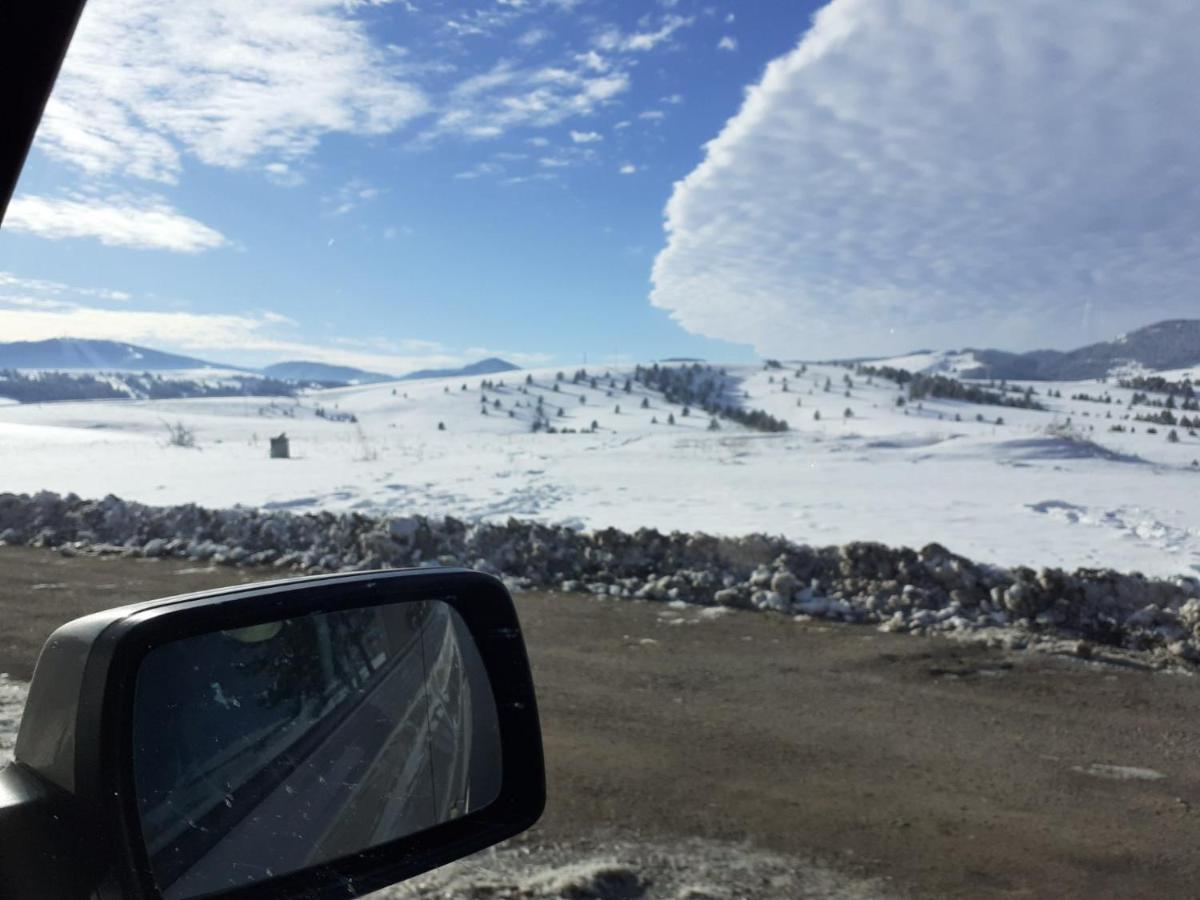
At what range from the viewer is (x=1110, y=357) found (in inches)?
4311

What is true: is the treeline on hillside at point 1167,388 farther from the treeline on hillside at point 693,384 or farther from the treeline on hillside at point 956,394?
the treeline on hillside at point 693,384

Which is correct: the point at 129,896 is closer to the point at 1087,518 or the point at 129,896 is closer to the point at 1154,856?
the point at 1154,856

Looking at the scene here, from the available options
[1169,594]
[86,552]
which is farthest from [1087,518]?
[86,552]

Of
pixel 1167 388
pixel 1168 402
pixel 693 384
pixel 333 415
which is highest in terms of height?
pixel 1167 388

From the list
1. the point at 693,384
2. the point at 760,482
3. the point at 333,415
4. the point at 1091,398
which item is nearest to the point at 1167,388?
the point at 1091,398

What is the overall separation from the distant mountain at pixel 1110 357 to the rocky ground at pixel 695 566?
9275cm

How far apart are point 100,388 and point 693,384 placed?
5474 centimetres

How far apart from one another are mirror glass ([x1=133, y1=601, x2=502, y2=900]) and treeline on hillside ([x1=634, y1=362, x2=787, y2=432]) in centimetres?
3837

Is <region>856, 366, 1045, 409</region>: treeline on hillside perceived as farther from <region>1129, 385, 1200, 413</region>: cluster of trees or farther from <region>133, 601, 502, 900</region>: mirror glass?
<region>133, 601, 502, 900</region>: mirror glass

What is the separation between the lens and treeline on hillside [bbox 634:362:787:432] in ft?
156

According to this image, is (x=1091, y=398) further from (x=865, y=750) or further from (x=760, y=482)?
(x=865, y=750)

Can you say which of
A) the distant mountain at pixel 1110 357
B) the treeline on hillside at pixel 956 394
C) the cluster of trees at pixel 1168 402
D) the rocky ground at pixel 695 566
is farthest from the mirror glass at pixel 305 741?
the distant mountain at pixel 1110 357

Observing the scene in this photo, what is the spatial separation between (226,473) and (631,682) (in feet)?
43.5

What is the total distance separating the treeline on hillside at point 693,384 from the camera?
47528 mm
